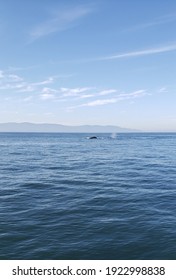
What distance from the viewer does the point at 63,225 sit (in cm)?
2297

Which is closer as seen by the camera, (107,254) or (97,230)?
(107,254)

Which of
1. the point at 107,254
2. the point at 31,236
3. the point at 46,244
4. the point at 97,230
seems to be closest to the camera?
the point at 107,254

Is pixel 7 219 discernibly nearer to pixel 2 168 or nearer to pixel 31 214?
pixel 31 214

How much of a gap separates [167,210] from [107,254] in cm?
1098

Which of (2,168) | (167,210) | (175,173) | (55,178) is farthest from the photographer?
(2,168)

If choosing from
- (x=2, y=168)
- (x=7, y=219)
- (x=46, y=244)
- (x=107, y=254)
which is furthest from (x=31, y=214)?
(x=2, y=168)

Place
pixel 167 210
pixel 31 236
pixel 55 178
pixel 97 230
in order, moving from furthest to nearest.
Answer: pixel 55 178
pixel 167 210
pixel 97 230
pixel 31 236

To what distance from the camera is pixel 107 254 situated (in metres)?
18.0

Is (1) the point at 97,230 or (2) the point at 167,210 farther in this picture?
(2) the point at 167,210

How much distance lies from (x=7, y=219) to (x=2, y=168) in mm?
28262
